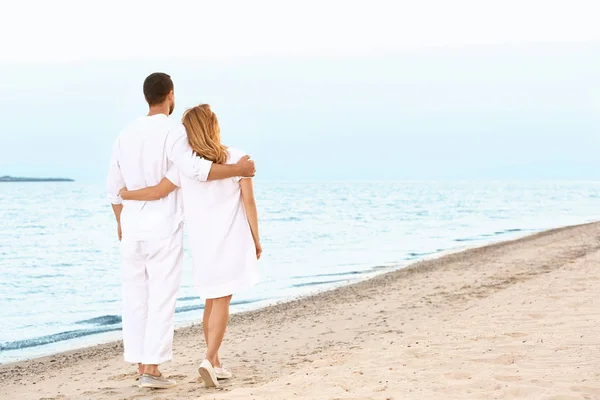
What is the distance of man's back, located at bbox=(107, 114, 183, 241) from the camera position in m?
4.80

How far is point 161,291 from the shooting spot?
4863 mm

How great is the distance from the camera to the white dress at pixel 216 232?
4801 mm

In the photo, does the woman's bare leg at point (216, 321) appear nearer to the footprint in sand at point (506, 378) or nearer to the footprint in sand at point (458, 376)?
the footprint in sand at point (458, 376)

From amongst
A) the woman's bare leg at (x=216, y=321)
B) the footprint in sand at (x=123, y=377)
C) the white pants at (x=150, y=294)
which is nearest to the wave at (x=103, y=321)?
the footprint in sand at (x=123, y=377)

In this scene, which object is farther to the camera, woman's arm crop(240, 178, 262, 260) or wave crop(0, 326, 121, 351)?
wave crop(0, 326, 121, 351)

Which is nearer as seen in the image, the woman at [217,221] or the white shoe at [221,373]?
the woman at [217,221]

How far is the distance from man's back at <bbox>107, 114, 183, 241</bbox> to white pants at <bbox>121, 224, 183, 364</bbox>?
0.08 metres

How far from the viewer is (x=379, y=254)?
2070cm

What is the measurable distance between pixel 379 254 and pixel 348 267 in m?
3.50

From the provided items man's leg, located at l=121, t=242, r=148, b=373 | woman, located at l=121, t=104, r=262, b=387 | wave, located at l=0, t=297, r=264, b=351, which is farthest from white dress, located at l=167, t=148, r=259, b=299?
wave, located at l=0, t=297, r=264, b=351

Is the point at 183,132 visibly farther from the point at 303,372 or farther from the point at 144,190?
the point at 303,372

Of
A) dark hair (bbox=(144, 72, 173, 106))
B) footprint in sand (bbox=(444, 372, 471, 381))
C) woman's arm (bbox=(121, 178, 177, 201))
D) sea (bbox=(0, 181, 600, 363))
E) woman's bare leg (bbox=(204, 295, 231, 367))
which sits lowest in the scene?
sea (bbox=(0, 181, 600, 363))

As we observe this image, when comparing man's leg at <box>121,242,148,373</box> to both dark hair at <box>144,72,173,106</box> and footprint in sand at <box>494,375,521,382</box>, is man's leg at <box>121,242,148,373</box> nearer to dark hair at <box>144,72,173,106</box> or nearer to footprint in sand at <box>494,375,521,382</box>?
dark hair at <box>144,72,173,106</box>

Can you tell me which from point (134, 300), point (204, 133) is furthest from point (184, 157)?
point (134, 300)
